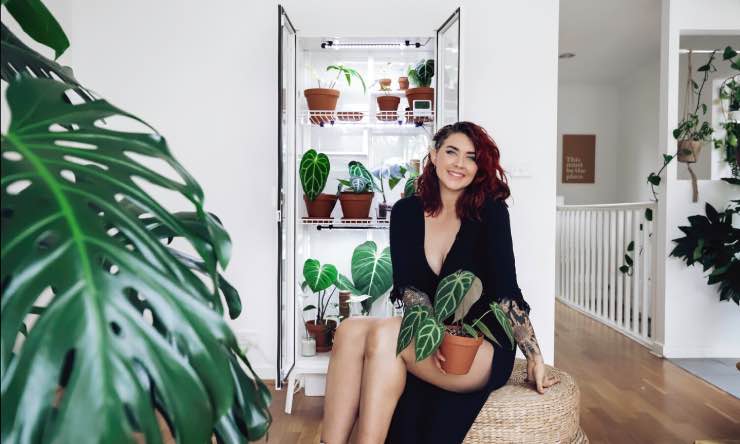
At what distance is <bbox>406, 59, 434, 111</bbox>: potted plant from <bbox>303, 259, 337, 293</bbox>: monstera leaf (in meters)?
0.89

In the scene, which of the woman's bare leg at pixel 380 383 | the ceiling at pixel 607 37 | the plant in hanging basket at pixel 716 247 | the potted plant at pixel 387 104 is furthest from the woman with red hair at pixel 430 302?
the ceiling at pixel 607 37

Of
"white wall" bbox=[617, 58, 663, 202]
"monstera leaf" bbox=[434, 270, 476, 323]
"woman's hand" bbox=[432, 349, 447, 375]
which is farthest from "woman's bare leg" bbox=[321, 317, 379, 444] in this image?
"white wall" bbox=[617, 58, 663, 202]

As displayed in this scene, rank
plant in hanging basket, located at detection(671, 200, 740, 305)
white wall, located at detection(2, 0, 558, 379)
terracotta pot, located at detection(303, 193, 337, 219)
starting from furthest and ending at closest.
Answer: plant in hanging basket, located at detection(671, 200, 740, 305)
white wall, located at detection(2, 0, 558, 379)
terracotta pot, located at detection(303, 193, 337, 219)

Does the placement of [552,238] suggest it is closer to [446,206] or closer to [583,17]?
[446,206]

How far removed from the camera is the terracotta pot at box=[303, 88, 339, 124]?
2.79 m

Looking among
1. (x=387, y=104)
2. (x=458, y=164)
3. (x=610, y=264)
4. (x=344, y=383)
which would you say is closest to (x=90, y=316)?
(x=344, y=383)

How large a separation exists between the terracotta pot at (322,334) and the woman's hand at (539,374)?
4.26 ft

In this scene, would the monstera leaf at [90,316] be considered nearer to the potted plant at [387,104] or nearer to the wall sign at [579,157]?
the potted plant at [387,104]

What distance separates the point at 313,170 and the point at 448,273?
104 centimetres

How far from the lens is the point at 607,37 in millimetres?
4988

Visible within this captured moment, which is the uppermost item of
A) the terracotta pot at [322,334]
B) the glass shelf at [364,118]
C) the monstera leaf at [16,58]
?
the glass shelf at [364,118]

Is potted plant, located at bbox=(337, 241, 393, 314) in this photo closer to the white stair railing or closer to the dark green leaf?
the dark green leaf

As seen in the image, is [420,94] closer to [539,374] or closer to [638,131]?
[539,374]

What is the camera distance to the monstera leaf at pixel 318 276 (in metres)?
2.61
